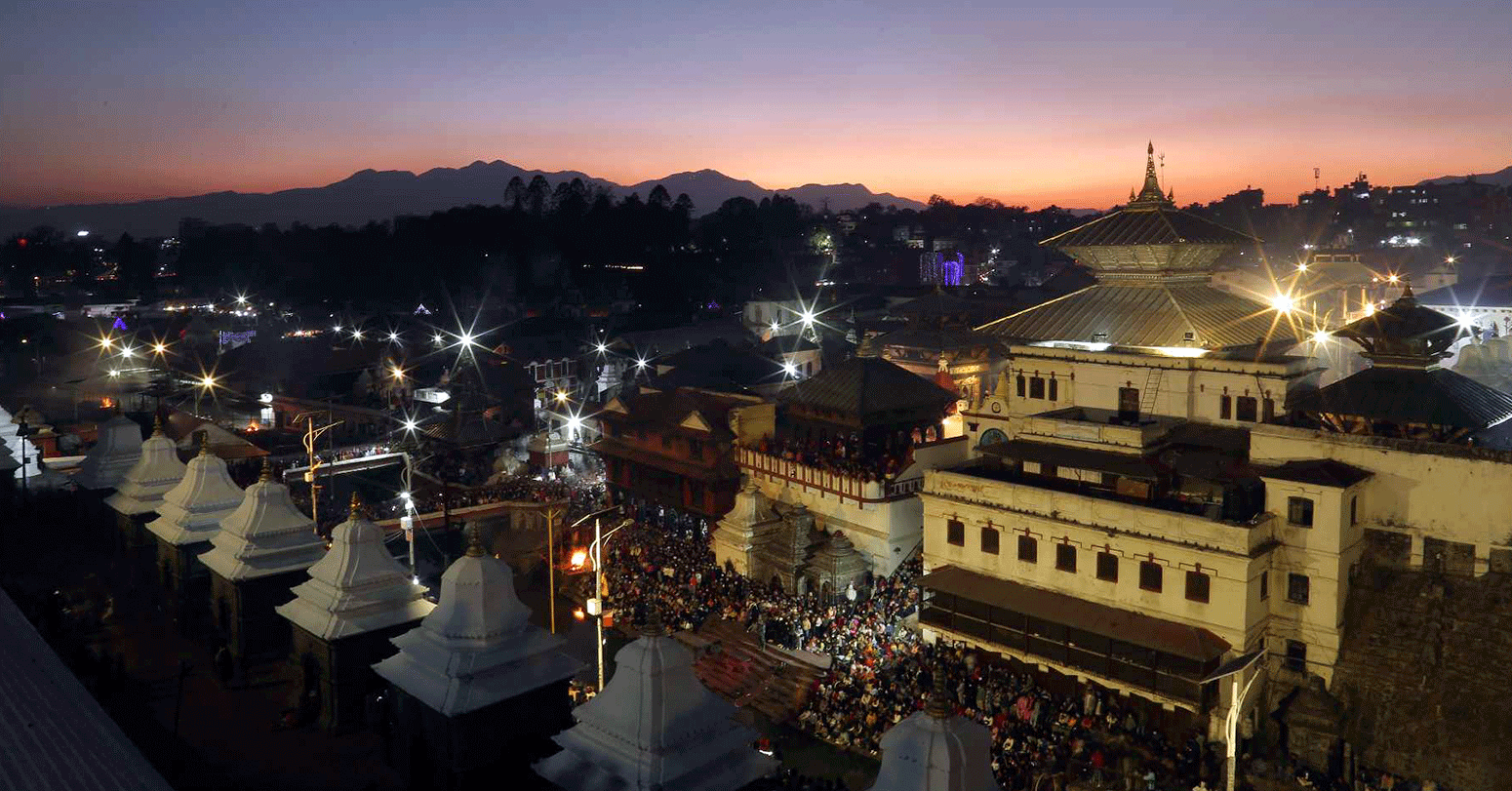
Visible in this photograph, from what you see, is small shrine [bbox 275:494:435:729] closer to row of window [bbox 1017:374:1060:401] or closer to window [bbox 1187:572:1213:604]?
window [bbox 1187:572:1213:604]

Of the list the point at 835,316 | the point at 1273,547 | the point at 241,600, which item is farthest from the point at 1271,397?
the point at 835,316

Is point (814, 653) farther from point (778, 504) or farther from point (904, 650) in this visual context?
point (778, 504)

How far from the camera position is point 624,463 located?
42.7m

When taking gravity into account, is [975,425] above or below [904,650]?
above

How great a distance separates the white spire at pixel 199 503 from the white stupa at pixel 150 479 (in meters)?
1.93

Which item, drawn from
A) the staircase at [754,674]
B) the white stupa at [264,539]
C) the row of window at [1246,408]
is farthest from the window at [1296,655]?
the white stupa at [264,539]

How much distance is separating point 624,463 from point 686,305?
180 feet

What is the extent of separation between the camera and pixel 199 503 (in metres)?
18.5

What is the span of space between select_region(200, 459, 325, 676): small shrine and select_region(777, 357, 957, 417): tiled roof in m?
20.6

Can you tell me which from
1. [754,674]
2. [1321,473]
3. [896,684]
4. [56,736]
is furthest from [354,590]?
[1321,473]

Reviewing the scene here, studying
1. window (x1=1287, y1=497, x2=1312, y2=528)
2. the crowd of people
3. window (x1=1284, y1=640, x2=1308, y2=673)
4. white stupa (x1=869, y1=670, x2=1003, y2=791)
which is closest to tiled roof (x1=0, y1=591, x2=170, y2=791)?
white stupa (x1=869, y1=670, x2=1003, y2=791)

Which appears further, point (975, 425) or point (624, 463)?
point (624, 463)

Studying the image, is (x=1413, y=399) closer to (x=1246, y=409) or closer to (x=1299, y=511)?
(x=1299, y=511)

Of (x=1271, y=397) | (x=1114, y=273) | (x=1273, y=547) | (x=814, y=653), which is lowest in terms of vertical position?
(x=814, y=653)
